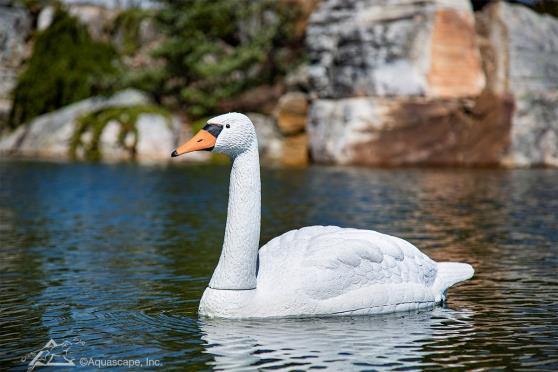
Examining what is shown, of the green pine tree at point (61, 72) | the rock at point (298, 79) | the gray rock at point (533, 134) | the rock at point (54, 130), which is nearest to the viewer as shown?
the gray rock at point (533, 134)

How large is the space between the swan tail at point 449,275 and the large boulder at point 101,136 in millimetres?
27933

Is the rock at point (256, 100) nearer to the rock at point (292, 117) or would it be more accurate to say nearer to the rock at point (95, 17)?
the rock at point (292, 117)

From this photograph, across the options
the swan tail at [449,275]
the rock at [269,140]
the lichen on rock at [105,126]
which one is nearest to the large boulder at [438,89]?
the rock at [269,140]

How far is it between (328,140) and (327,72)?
2.71m

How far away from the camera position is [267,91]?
42.0m

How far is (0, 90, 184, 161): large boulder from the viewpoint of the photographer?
1447 inches

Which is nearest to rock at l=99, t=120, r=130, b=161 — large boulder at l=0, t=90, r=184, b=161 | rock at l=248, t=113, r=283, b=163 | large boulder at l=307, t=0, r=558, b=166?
large boulder at l=0, t=90, r=184, b=161

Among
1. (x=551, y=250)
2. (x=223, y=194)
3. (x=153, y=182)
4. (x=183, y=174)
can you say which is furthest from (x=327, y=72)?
(x=551, y=250)

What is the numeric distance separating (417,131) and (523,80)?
4422mm

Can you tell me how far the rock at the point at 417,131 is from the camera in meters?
33.0

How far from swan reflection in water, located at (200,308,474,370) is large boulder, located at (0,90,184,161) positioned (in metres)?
28.8

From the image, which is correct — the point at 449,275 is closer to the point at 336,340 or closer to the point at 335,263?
the point at 335,263

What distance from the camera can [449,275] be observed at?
891 cm

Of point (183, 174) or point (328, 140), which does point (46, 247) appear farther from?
point (328, 140)
